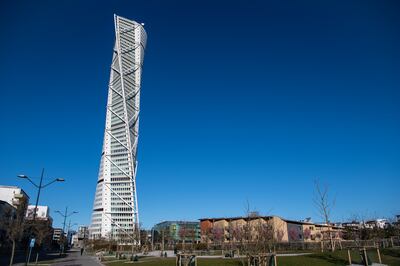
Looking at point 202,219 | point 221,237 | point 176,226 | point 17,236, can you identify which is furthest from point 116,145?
point 17,236

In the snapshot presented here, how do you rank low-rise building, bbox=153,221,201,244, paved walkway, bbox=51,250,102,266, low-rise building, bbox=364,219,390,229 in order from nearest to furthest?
1. paved walkway, bbox=51,250,102,266
2. low-rise building, bbox=364,219,390,229
3. low-rise building, bbox=153,221,201,244

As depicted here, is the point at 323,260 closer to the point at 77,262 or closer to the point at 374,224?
the point at 77,262

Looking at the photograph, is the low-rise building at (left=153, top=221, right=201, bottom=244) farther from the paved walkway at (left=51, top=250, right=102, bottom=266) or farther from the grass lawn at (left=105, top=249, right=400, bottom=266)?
the grass lawn at (left=105, top=249, right=400, bottom=266)

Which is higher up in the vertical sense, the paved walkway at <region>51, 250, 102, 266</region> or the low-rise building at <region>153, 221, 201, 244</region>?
the low-rise building at <region>153, 221, 201, 244</region>

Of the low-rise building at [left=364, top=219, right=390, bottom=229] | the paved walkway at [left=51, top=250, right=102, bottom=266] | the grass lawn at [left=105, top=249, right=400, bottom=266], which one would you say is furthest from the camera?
the low-rise building at [left=364, top=219, right=390, bottom=229]

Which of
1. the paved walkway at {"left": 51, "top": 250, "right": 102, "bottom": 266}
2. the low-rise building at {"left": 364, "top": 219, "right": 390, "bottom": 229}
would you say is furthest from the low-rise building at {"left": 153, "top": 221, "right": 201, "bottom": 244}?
the low-rise building at {"left": 364, "top": 219, "right": 390, "bottom": 229}

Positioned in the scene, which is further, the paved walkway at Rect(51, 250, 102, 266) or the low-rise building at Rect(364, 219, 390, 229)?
the low-rise building at Rect(364, 219, 390, 229)

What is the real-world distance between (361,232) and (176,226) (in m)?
117

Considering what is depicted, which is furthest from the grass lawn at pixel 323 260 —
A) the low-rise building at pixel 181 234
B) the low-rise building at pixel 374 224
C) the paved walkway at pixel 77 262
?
the low-rise building at pixel 374 224

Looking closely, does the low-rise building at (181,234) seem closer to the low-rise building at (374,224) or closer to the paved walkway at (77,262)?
the paved walkway at (77,262)

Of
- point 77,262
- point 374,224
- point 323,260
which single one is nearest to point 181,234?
point 374,224

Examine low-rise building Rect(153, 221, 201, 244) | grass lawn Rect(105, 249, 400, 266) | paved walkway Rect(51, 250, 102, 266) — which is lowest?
paved walkway Rect(51, 250, 102, 266)

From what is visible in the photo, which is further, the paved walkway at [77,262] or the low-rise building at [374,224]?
the low-rise building at [374,224]

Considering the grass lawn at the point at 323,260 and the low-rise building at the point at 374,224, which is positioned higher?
the low-rise building at the point at 374,224
